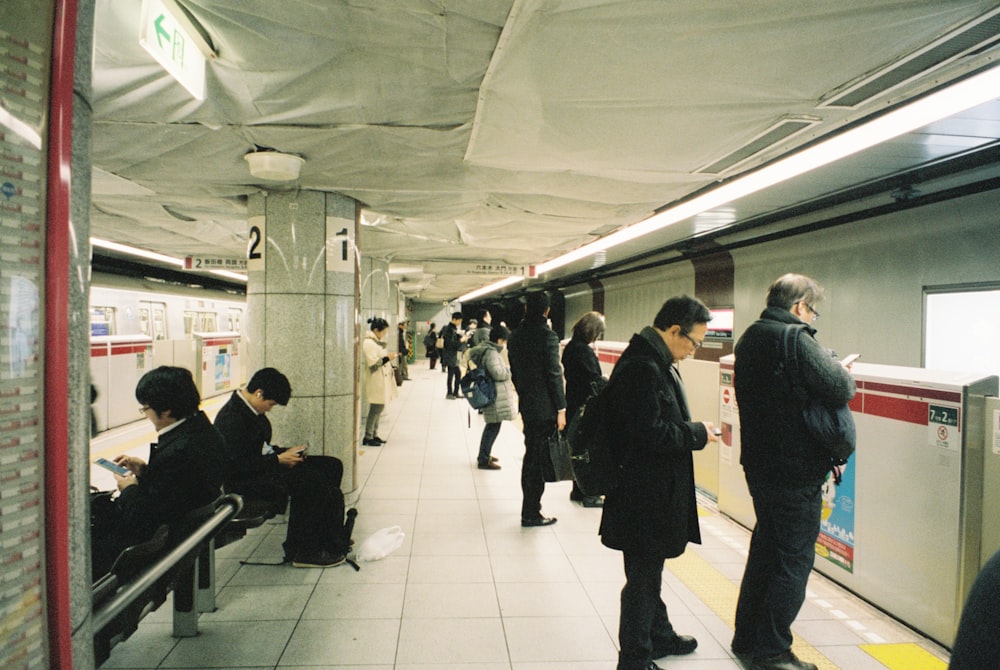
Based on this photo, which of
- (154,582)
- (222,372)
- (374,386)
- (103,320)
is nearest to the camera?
(154,582)

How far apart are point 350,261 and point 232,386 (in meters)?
9.85

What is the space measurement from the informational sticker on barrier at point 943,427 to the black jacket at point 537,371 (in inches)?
86.6

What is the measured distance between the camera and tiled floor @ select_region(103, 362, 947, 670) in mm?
2637

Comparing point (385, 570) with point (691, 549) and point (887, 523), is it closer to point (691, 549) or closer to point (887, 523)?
point (691, 549)

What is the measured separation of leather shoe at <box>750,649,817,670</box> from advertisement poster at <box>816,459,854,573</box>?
39.3 inches

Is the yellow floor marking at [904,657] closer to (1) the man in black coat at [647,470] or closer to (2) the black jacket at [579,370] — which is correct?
(1) the man in black coat at [647,470]

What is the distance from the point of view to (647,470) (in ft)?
7.30

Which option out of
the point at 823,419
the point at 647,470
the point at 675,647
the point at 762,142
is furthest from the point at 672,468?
the point at 762,142

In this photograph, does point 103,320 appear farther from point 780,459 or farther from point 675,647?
point 780,459

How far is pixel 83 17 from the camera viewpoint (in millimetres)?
941

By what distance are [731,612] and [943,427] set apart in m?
1.48

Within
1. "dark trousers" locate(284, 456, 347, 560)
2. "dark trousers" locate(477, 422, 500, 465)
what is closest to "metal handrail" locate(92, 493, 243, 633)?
"dark trousers" locate(284, 456, 347, 560)

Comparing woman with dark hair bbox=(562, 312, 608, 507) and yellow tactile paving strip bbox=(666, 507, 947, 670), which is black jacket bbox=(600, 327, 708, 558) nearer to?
yellow tactile paving strip bbox=(666, 507, 947, 670)

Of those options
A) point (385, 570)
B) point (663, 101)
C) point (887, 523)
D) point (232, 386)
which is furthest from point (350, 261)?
point (232, 386)
